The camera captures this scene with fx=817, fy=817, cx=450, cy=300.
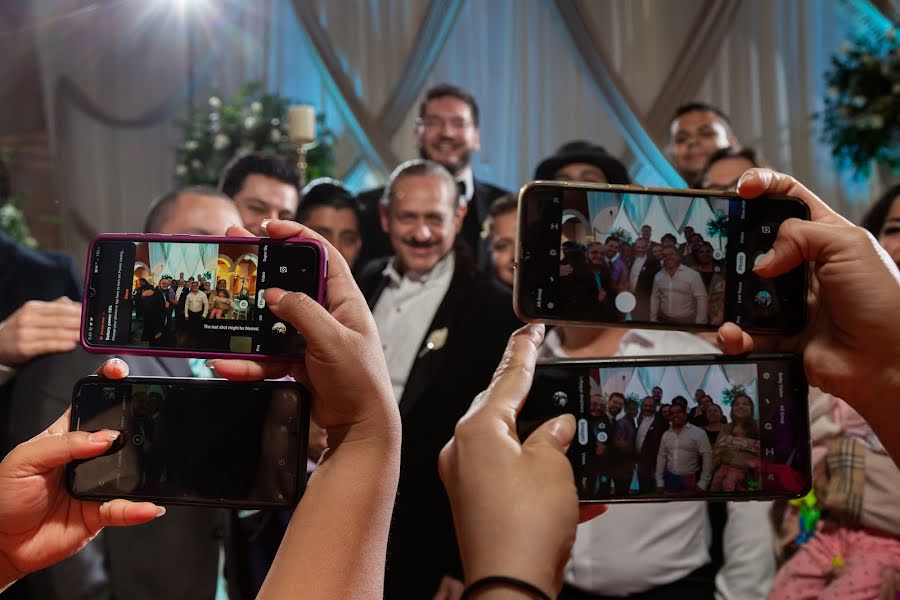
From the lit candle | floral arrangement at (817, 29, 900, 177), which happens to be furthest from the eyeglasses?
floral arrangement at (817, 29, 900, 177)

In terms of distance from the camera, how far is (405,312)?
1.99m

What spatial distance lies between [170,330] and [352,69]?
12.8 ft

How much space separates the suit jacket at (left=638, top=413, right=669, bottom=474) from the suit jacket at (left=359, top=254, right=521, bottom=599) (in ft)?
2.68

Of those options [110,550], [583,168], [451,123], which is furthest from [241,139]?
[110,550]

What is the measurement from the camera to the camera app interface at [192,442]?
0.89 m

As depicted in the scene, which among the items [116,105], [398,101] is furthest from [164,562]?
[116,105]

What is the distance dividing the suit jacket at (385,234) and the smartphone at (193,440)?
152cm

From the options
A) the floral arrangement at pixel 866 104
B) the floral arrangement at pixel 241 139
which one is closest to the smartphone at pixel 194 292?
the floral arrangement at pixel 866 104

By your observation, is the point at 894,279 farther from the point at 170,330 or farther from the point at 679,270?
the point at 170,330

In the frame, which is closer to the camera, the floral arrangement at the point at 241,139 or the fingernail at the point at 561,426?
the fingernail at the point at 561,426

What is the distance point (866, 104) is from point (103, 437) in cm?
325

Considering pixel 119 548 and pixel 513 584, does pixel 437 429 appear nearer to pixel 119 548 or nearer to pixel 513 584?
pixel 119 548

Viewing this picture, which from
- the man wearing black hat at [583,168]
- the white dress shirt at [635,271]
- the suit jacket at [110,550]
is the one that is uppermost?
the man wearing black hat at [583,168]

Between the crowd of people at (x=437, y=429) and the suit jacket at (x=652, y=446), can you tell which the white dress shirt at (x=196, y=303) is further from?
the suit jacket at (x=652, y=446)
